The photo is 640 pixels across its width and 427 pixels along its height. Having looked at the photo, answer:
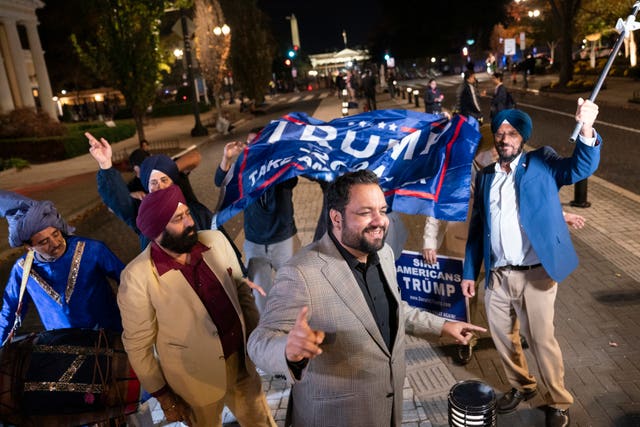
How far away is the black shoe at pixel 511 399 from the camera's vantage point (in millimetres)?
4070

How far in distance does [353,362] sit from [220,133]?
87.2 feet

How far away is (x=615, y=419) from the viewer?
390cm

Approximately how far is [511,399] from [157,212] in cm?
295

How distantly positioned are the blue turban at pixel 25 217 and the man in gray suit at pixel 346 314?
1.80 meters

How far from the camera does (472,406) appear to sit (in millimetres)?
3000

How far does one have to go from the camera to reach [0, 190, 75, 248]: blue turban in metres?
3.35

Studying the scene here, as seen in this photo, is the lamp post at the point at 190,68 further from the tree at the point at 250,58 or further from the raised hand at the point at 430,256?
the raised hand at the point at 430,256

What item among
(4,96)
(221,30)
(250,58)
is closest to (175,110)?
(250,58)

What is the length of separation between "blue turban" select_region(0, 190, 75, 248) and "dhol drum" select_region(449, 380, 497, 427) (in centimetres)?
267

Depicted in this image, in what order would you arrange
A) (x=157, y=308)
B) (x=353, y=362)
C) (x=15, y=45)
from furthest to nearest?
(x=15, y=45), (x=157, y=308), (x=353, y=362)

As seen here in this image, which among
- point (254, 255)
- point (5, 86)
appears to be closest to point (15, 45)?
point (5, 86)

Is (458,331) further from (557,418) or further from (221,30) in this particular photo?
(221,30)

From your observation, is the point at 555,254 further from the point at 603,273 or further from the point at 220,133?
the point at 220,133

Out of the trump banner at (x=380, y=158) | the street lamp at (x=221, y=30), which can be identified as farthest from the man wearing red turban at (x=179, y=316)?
the street lamp at (x=221, y=30)
